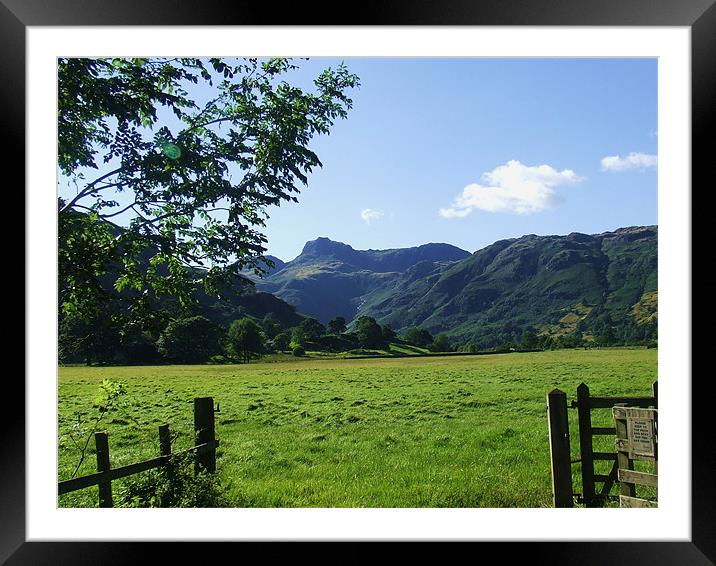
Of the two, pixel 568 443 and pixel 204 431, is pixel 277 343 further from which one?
pixel 568 443

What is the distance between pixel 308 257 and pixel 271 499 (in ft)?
101

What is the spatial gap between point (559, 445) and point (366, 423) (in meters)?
6.89

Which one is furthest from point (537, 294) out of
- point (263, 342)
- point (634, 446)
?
point (634, 446)

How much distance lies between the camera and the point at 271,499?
4.77m

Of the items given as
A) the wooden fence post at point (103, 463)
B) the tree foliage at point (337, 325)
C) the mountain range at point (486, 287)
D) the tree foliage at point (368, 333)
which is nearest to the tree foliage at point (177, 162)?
the wooden fence post at point (103, 463)

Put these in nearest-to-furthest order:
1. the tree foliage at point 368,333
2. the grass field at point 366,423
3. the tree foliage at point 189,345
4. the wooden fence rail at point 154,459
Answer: the wooden fence rail at point 154,459 < the grass field at point 366,423 < the tree foliage at point 189,345 < the tree foliage at point 368,333

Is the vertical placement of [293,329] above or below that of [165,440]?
below

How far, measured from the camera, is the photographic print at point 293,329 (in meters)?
3.23

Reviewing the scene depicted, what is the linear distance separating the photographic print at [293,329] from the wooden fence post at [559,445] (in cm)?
1

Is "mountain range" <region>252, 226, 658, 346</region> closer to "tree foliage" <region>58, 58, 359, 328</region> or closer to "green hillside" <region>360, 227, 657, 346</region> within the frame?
"green hillside" <region>360, 227, 657, 346</region>

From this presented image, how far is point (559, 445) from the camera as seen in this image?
288 centimetres
